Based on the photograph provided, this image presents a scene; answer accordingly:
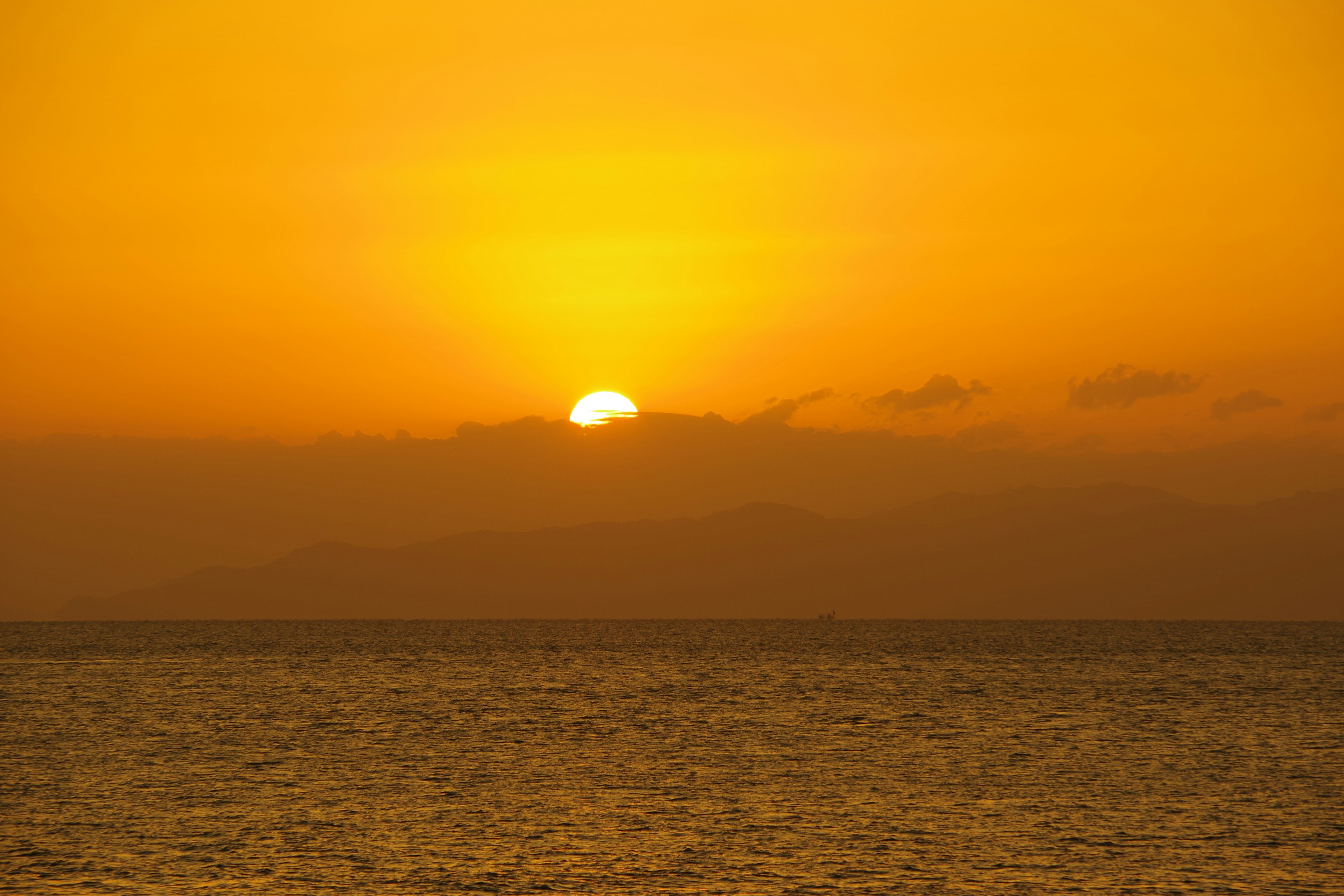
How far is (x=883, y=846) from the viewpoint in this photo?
47.5m

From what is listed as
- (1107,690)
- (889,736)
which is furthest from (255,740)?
(1107,690)

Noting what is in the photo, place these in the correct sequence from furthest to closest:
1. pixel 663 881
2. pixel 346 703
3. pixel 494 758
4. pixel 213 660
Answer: pixel 213 660
pixel 346 703
pixel 494 758
pixel 663 881

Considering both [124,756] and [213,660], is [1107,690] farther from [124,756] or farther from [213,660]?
[213,660]

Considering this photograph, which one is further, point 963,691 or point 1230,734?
point 963,691

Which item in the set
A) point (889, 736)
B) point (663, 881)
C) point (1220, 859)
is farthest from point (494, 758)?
point (1220, 859)

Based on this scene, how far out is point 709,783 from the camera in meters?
62.9

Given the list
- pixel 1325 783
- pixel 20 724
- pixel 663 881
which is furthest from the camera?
pixel 20 724

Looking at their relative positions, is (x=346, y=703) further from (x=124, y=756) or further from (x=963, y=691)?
(x=963, y=691)

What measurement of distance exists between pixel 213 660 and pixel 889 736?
147m

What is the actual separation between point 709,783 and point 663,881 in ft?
70.6

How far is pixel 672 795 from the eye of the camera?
59.3m

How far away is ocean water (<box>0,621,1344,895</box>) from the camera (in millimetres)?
42781

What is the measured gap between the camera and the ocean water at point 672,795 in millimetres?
42781

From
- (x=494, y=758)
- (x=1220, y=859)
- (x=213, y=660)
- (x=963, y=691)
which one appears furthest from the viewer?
(x=213, y=660)
